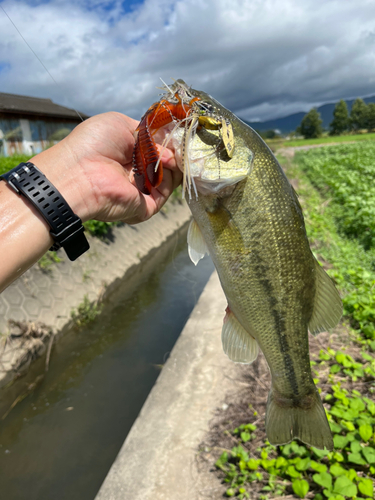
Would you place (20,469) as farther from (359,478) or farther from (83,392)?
(359,478)

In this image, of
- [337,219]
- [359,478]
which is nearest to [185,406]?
[359,478]

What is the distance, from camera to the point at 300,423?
2010 millimetres

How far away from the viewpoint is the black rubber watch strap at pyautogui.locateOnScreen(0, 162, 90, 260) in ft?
5.64

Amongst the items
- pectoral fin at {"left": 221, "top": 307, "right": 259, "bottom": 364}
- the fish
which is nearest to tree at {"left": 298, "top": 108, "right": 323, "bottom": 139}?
the fish

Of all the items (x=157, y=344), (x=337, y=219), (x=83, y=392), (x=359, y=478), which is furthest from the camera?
(x=337, y=219)

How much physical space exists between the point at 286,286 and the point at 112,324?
6.43 m

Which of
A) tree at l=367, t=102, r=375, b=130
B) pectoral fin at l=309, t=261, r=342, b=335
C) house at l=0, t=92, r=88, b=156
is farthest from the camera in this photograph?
tree at l=367, t=102, r=375, b=130

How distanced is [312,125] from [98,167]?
426 ft

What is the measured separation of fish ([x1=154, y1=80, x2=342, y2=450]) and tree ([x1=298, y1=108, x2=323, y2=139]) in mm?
128589

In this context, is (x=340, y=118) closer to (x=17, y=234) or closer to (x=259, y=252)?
(x=259, y=252)

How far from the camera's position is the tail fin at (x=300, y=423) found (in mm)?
1963

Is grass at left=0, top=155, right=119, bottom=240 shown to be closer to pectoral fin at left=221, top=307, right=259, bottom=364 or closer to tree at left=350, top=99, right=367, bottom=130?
pectoral fin at left=221, top=307, right=259, bottom=364

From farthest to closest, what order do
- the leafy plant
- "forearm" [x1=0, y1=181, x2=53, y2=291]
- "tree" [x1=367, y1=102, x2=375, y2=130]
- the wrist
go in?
"tree" [x1=367, y1=102, x2=375, y2=130]
the leafy plant
the wrist
"forearm" [x1=0, y1=181, x2=53, y2=291]

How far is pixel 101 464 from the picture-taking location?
4355 millimetres
